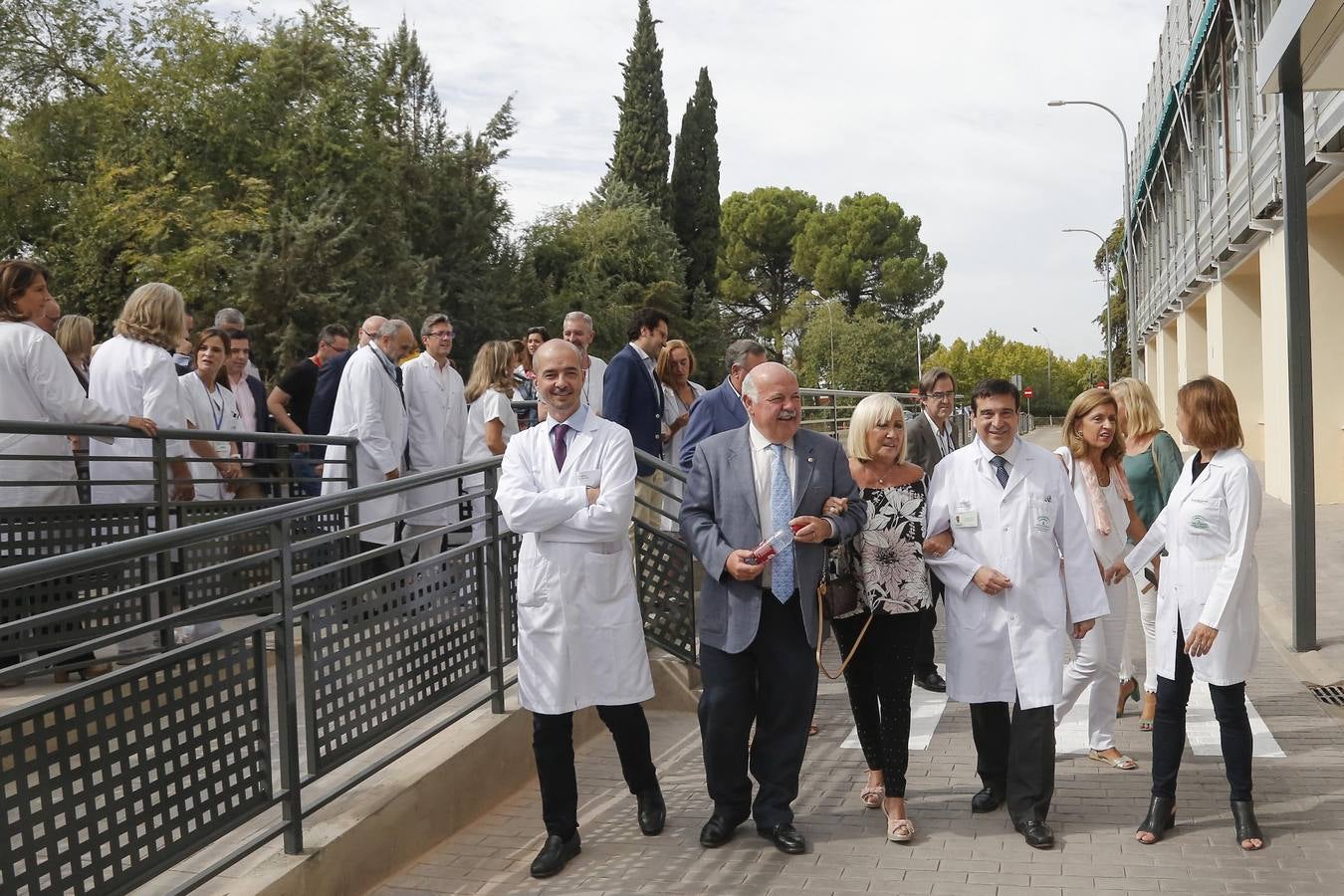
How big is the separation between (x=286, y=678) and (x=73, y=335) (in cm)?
441

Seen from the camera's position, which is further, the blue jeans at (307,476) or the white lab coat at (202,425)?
the blue jeans at (307,476)

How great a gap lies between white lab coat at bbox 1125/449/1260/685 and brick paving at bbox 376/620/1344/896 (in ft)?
2.38

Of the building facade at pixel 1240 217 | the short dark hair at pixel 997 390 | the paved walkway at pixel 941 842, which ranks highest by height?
the building facade at pixel 1240 217

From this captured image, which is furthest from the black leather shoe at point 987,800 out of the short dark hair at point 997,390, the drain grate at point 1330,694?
the drain grate at point 1330,694

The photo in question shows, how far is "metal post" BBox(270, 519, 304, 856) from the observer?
438 centimetres

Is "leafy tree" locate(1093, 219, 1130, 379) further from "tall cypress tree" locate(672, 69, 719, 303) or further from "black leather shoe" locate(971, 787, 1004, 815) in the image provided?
"black leather shoe" locate(971, 787, 1004, 815)

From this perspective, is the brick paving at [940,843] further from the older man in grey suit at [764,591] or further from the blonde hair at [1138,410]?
the blonde hair at [1138,410]

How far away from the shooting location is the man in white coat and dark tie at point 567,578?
499cm

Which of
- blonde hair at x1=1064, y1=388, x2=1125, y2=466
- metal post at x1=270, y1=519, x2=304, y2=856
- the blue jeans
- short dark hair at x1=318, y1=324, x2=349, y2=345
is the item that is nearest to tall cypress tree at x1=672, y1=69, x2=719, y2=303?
short dark hair at x1=318, y1=324, x2=349, y2=345

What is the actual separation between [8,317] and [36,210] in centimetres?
2743

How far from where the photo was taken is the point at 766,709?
5281mm

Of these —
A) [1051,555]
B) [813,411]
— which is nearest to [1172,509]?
[1051,555]

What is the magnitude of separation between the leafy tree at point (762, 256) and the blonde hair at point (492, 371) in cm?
7654

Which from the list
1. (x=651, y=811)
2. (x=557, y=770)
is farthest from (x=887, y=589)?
(x=557, y=770)
